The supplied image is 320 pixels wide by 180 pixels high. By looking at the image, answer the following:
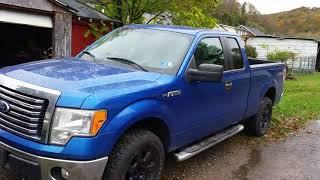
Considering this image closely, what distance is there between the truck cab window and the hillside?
8399 cm

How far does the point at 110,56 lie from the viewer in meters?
5.34

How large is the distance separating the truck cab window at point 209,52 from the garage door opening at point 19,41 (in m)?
10.8

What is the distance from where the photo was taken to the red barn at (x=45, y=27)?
36.7 ft

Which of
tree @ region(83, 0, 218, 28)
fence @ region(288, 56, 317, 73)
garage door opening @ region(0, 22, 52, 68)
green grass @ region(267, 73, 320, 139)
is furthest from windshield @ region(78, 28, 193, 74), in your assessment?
fence @ region(288, 56, 317, 73)

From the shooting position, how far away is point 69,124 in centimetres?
369

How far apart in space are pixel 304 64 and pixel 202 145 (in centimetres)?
3444

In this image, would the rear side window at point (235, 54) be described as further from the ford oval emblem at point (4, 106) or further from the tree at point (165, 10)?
the tree at point (165, 10)

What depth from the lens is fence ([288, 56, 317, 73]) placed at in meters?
36.9

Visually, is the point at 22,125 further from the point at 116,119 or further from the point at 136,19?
the point at 136,19

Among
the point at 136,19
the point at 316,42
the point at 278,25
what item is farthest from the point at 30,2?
the point at 278,25

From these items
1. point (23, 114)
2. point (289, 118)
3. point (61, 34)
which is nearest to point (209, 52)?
point (23, 114)

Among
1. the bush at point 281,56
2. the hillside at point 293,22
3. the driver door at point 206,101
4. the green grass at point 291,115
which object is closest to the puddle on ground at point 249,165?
the driver door at point 206,101

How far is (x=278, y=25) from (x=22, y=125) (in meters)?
98.7

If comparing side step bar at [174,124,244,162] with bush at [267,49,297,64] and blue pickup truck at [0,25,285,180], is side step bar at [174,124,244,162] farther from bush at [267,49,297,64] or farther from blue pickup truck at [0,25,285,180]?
bush at [267,49,297,64]
